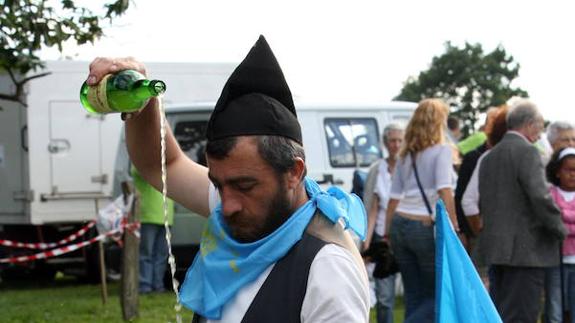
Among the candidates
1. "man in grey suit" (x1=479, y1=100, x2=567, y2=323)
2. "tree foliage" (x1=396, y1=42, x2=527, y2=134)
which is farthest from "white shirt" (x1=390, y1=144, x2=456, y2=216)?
"tree foliage" (x1=396, y1=42, x2=527, y2=134)

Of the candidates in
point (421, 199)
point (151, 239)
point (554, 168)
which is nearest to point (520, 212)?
point (421, 199)

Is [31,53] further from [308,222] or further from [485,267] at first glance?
[308,222]

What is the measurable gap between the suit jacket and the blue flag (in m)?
2.05

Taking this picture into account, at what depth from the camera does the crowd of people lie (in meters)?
6.63

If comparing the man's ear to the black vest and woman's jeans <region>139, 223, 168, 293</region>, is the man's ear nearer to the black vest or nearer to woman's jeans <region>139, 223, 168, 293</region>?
the black vest

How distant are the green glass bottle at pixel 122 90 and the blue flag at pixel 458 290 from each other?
1.72 m

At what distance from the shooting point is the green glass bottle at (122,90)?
2750 mm

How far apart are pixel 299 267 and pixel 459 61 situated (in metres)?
82.4

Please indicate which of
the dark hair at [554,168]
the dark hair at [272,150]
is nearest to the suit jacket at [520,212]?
the dark hair at [554,168]

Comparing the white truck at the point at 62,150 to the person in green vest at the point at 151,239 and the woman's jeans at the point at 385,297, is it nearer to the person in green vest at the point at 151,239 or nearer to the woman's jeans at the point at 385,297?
the person in green vest at the point at 151,239

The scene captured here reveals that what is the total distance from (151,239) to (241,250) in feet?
31.3

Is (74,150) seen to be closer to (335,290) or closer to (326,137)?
(326,137)

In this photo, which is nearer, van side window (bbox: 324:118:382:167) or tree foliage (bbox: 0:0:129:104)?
tree foliage (bbox: 0:0:129:104)

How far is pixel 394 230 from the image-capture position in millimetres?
7109
